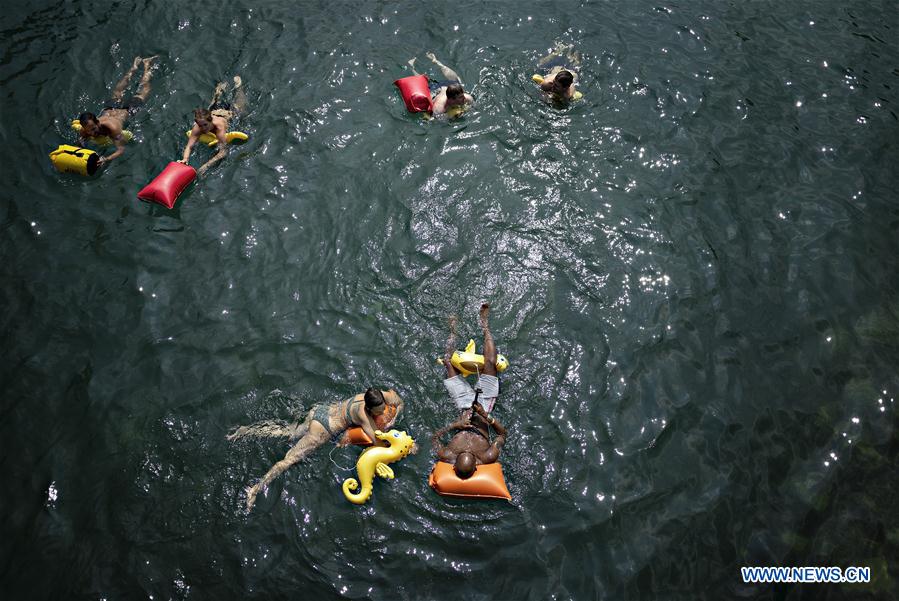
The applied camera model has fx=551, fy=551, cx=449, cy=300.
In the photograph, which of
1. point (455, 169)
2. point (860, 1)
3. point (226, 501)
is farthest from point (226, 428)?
point (860, 1)

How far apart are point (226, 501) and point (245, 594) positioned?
93 cm

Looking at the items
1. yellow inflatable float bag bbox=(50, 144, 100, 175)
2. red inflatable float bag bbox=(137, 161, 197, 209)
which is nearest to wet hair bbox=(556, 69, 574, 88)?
red inflatable float bag bbox=(137, 161, 197, 209)

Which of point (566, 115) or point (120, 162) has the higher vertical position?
point (566, 115)

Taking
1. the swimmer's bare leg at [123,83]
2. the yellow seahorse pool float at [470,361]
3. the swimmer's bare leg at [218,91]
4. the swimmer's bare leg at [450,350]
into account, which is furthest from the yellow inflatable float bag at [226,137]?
the yellow seahorse pool float at [470,361]

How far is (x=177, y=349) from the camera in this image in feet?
22.3

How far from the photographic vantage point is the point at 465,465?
5.43 meters

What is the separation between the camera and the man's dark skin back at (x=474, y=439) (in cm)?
587

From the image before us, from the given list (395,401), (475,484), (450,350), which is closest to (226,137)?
(450,350)

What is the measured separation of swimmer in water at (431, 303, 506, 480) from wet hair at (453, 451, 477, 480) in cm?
23

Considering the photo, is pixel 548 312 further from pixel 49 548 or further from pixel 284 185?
pixel 49 548

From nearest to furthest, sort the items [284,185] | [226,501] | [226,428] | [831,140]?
[226,501] < [226,428] < [284,185] < [831,140]

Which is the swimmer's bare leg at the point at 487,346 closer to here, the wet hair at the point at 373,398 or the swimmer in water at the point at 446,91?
the wet hair at the point at 373,398

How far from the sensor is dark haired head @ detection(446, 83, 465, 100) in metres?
8.66

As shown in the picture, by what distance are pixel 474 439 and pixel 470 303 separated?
177 centimetres
